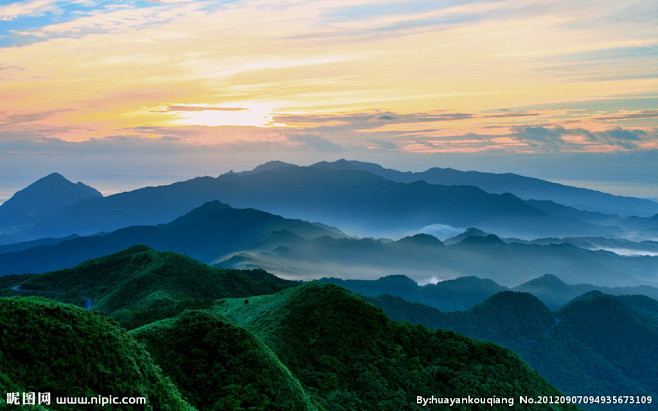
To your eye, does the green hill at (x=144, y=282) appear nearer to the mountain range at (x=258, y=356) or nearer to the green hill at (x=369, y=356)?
the mountain range at (x=258, y=356)

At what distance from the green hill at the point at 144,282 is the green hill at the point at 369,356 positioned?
34.4m

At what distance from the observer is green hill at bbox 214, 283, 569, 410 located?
52.4 meters

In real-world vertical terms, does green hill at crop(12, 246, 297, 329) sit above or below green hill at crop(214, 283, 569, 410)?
below

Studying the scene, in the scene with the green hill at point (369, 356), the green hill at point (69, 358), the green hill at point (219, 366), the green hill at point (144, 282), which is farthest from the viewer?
the green hill at point (144, 282)

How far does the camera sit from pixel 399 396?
Result: 52562 millimetres

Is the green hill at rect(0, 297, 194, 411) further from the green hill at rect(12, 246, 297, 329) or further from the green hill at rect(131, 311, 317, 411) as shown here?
the green hill at rect(12, 246, 297, 329)

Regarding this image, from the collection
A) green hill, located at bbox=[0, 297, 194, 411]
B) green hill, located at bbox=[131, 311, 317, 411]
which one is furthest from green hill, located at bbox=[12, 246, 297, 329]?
green hill, located at bbox=[0, 297, 194, 411]

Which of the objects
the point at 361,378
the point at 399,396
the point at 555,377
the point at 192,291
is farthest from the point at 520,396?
the point at 555,377

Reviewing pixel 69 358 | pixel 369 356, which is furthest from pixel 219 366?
pixel 369 356

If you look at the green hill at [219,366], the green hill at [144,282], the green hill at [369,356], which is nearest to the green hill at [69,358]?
the green hill at [219,366]

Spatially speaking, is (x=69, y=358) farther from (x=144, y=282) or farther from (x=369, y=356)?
(x=144, y=282)

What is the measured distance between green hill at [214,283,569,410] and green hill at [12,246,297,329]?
1354 inches

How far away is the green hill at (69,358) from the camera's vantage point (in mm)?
26922

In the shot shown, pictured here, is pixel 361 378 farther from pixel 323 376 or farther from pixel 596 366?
pixel 596 366
